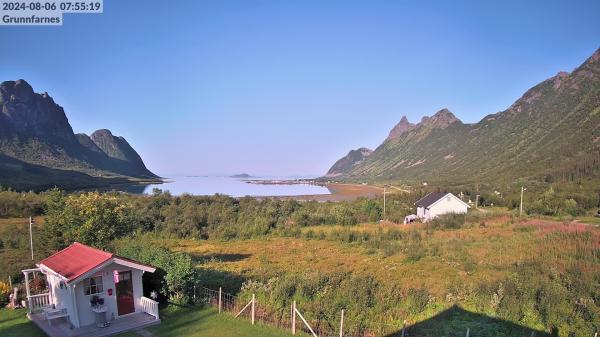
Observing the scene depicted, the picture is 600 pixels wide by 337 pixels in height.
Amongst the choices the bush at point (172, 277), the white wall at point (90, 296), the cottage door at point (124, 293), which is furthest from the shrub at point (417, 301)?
the cottage door at point (124, 293)

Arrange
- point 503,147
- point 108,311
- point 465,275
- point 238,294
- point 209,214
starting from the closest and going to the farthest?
point 108,311, point 238,294, point 465,275, point 209,214, point 503,147

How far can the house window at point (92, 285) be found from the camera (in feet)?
45.9

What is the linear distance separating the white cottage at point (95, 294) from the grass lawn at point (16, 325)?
271mm

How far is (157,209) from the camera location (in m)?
54.9

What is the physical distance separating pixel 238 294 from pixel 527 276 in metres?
12.9

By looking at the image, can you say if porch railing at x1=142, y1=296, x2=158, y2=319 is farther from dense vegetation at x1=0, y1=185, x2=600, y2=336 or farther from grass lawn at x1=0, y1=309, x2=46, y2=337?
grass lawn at x1=0, y1=309, x2=46, y2=337

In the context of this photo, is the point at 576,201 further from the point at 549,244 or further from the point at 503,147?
the point at 503,147

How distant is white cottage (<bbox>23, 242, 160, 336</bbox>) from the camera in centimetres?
1373

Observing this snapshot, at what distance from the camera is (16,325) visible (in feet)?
47.8

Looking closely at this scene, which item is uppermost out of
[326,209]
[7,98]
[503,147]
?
[7,98]

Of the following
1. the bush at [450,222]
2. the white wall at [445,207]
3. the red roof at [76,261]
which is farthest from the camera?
the white wall at [445,207]

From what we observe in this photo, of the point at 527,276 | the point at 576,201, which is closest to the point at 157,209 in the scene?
the point at 527,276

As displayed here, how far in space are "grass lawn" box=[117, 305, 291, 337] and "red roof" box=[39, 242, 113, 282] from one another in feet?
8.88

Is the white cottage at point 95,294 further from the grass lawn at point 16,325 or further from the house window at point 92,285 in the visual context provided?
the grass lawn at point 16,325
